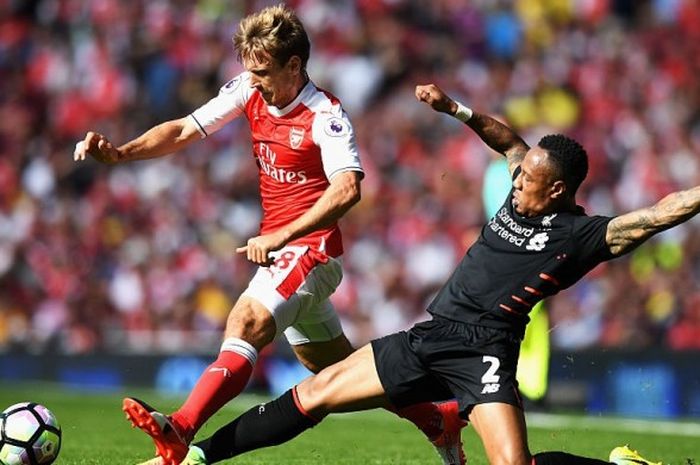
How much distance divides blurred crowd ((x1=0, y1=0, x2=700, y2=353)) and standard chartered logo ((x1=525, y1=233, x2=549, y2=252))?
7.13m

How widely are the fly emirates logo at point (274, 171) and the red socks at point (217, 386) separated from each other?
1.08 meters

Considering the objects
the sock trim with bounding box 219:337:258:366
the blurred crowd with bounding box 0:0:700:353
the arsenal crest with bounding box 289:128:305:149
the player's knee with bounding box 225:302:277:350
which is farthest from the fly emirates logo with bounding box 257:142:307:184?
the blurred crowd with bounding box 0:0:700:353

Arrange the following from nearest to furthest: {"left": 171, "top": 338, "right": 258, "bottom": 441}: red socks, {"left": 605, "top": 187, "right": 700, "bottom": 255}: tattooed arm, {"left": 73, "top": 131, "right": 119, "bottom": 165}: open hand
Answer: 1. {"left": 605, "top": 187, "right": 700, "bottom": 255}: tattooed arm
2. {"left": 171, "top": 338, "right": 258, "bottom": 441}: red socks
3. {"left": 73, "top": 131, "right": 119, "bottom": 165}: open hand

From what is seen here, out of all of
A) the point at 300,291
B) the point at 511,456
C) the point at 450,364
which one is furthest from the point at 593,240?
the point at 300,291

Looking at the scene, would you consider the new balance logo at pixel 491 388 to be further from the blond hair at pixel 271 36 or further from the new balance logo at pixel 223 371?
the blond hair at pixel 271 36

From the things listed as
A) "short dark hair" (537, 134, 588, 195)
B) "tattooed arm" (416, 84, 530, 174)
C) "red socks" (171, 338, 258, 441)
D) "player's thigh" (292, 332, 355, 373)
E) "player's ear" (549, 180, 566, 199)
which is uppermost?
"tattooed arm" (416, 84, 530, 174)

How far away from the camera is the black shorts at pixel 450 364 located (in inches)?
258

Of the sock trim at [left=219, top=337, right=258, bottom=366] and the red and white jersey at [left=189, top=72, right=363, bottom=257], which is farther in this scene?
the red and white jersey at [left=189, top=72, right=363, bottom=257]

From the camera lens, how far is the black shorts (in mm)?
6551

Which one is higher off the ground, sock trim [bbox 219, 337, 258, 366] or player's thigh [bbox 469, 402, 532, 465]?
sock trim [bbox 219, 337, 258, 366]

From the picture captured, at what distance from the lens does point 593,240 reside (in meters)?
6.51

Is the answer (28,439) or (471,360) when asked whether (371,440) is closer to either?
(28,439)

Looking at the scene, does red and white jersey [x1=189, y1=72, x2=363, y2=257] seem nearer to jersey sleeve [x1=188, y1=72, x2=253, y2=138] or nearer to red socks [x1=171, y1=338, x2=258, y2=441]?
jersey sleeve [x1=188, y1=72, x2=253, y2=138]

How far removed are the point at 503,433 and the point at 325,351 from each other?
6.19 feet
